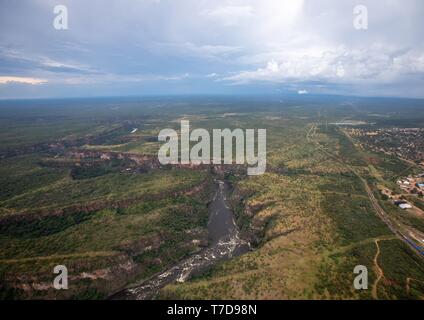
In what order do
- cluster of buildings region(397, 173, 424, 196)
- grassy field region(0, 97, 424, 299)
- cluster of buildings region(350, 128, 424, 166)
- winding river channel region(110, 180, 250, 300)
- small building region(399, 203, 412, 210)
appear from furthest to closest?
1. cluster of buildings region(350, 128, 424, 166)
2. cluster of buildings region(397, 173, 424, 196)
3. small building region(399, 203, 412, 210)
4. winding river channel region(110, 180, 250, 300)
5. grassy field region(0, 97, 424, 299)

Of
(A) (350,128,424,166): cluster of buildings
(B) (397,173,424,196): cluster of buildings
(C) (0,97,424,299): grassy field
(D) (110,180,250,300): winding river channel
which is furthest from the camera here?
(A) (350,128,424,166): cluster of buildings

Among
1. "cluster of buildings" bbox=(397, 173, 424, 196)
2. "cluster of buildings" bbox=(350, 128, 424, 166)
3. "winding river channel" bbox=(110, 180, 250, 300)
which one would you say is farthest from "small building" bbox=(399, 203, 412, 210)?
"cluster of buildings" bbox=(350, 128, 424, 166)

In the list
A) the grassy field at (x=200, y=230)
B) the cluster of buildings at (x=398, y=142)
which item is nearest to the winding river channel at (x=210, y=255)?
the grassy field at (x=200, y=230)

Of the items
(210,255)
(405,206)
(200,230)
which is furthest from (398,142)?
(210,255)

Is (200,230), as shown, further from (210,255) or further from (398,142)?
(398,142)

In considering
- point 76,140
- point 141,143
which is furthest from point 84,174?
point 76,140

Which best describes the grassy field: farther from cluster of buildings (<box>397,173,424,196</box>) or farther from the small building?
cluster of buildings (<box>397,173,424,196</box>)

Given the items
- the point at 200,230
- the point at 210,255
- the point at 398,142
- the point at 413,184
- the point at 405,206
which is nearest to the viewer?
the point at 210,255

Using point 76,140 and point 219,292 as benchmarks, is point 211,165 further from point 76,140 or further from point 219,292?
point 76,140
